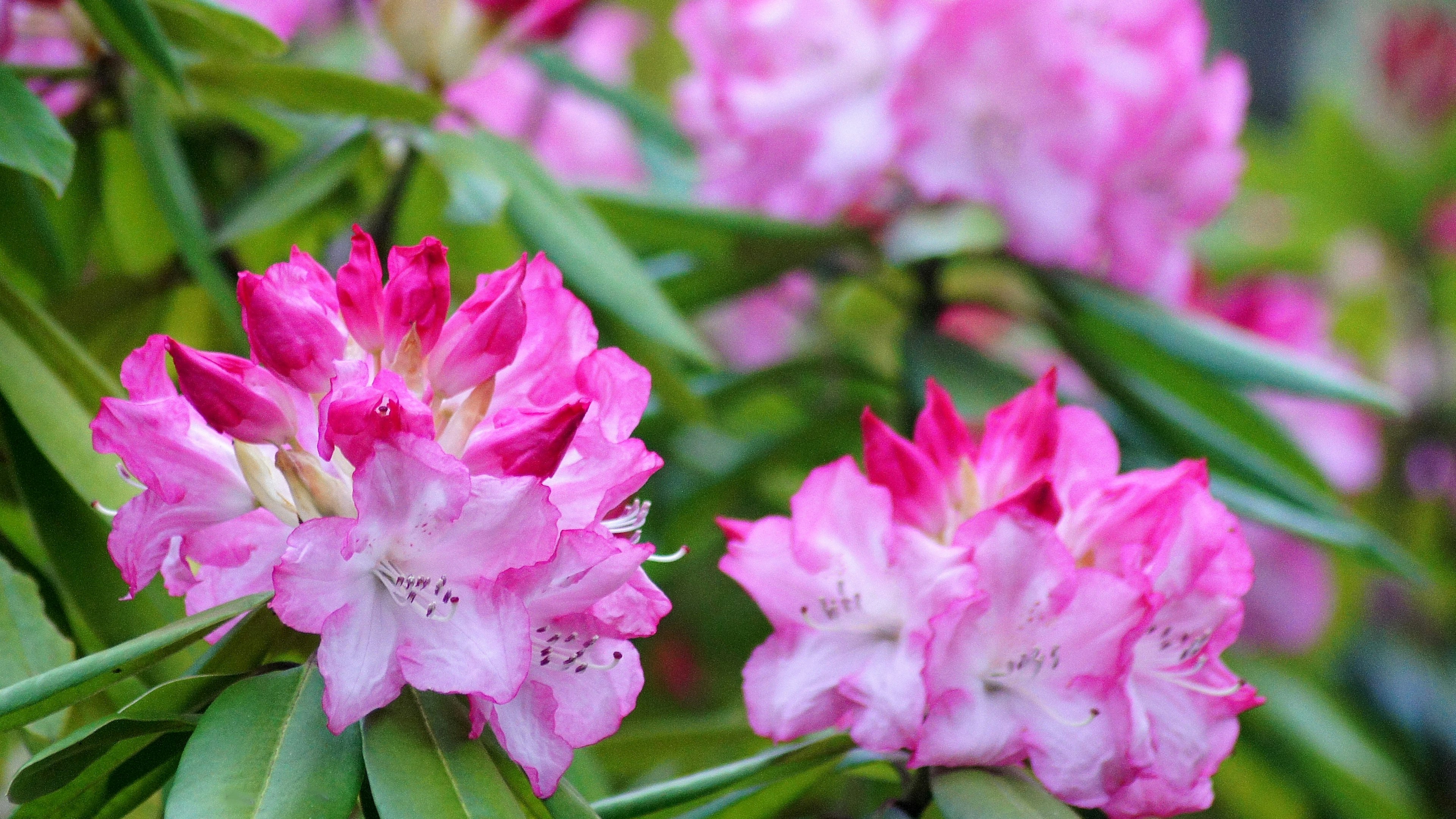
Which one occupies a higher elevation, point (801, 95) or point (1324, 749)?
point (801, 95)

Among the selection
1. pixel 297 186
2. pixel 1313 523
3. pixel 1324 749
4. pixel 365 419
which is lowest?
pixel 1324 749

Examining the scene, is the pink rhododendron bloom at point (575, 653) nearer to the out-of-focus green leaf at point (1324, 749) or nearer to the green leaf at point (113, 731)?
the green leaf at point (113, 731)

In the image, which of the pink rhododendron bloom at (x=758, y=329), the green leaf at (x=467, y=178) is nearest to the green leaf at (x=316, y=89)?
the green leaf at (x=467, y=178)

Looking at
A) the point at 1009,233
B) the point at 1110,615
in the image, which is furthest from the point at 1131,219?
the point at 1110,615

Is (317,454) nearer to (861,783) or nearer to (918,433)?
(918,433)

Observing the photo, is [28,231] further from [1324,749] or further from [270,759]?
[1324,749]

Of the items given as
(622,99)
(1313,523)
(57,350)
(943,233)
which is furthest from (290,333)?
(622,99)
